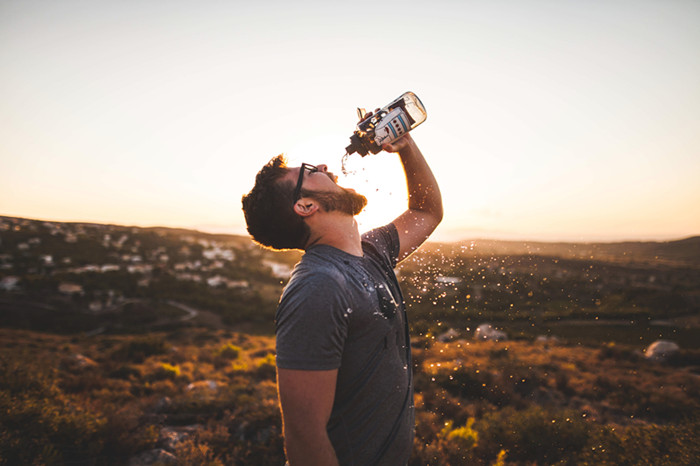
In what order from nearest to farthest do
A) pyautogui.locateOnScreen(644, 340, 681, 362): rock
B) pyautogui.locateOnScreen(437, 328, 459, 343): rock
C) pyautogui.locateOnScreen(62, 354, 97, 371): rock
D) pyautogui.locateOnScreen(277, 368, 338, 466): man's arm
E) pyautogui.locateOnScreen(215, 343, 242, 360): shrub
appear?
1. pyautogui.locateOnScreen(277, 368, 338, 466): man's arm
2. pyautogui.locateOnScreen(62, 354, 97, 371): rock
3. pyautogui.locateOnScreen(644, 340, 681, 362): rock
4. pyautogui.locateOnScreen(437, 328, 459, 343): rock
5. pyautogui.locateOnScreen(215, 343, 242, 360): shrub

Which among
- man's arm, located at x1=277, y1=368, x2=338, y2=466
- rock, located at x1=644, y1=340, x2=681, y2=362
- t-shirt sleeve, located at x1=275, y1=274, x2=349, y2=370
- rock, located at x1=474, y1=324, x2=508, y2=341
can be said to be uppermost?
t-shirt sleeve, located at x1=275, y1=274, x2=349, y2=370

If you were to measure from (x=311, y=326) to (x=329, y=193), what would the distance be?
1054 mm

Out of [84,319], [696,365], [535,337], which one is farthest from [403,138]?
[84,319]

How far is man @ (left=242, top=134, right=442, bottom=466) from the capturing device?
4.12 feet

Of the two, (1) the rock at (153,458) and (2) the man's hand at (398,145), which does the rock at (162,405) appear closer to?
(1) the rock at (153,458)

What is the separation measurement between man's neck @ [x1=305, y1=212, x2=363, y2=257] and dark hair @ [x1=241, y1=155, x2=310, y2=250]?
2.8 inches

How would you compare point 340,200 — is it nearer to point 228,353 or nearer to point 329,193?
point 329,193

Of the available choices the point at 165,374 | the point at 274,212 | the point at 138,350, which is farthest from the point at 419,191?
the point at 138,350

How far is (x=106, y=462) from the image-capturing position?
5535 millimetres

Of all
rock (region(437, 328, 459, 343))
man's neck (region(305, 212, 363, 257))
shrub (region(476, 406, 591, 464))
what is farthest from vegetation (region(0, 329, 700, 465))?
rock (region(437, 328, 459, 343))

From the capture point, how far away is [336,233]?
198cm

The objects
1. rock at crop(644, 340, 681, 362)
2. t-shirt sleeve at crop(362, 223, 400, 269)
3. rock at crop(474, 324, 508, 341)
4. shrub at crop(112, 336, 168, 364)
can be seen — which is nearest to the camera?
t-shirt sleeve at crop(362, 223, 400, 269)

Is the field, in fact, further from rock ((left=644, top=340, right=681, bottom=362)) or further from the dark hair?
the dark hair

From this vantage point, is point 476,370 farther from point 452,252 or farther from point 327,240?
point 327,240
